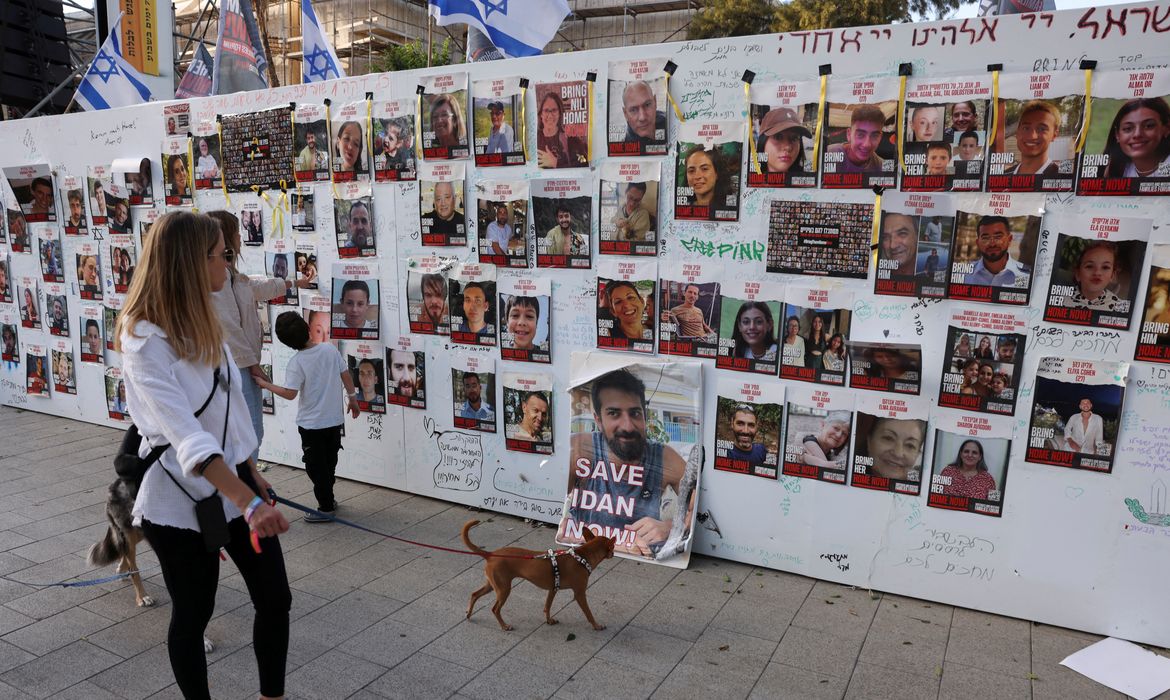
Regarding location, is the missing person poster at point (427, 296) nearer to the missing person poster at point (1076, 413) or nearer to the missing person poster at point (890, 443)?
the missing person poster at point (890, 443)

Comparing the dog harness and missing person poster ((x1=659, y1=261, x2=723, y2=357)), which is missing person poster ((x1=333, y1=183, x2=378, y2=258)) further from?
the dog harness

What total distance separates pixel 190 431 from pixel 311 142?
13.5ft

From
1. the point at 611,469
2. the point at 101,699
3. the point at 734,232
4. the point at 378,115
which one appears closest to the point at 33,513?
the point at 101,699

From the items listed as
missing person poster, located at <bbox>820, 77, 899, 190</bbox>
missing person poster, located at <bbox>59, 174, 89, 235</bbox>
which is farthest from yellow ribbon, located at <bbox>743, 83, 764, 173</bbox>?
missing person poster, located at <bbox>59, 174, 89, 235</bbox>

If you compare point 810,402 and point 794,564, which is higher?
point 810,402

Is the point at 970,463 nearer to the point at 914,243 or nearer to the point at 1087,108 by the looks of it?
the point at 914,243

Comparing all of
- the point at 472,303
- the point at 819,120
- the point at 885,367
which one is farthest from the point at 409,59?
the point at 885,367

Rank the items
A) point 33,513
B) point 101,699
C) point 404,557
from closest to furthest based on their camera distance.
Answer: point 101,699 → point 404,557 → point 33,513

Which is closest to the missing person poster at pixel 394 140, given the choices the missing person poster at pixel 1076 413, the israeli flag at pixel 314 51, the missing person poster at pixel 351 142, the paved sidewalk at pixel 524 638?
the missing person poster at pixel 351 142

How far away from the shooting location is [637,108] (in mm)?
4617

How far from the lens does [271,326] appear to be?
21.3 ft

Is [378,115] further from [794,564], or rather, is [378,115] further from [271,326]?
[794,564]

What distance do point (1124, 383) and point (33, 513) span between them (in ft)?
23.0

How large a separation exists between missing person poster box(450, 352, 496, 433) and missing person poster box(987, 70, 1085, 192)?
3.35 metres
